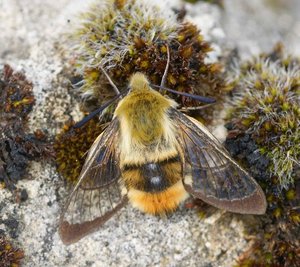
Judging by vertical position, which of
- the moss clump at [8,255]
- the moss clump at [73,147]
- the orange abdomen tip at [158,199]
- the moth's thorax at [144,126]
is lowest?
the moss clump at [8,255]

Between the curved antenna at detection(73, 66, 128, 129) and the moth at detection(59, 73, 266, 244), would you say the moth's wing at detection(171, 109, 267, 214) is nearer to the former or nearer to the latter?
the moth at detection(59, 73, 266, 244)

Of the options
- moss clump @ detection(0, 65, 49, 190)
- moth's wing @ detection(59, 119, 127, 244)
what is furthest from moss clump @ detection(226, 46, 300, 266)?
moss clump @ detection(0, 65, 49, 190)

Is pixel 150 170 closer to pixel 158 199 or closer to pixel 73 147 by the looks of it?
pixel 158 199

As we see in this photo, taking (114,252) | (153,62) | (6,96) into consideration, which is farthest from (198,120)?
(6,96)

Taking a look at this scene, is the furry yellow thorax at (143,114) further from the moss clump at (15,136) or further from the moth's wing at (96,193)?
the moss clump at (15,136)

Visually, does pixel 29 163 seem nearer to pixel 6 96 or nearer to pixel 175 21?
pixel 6 96

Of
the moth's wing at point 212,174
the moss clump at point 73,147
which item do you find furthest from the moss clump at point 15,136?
the moth's wing at point 212,174

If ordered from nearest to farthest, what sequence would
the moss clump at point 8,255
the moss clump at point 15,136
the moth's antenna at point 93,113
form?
1. the moss clump at point 8,255
2. the moth's antenna at point 93,113
3. the moss clump at point 15,136
